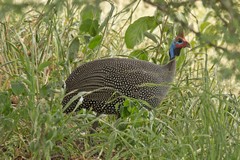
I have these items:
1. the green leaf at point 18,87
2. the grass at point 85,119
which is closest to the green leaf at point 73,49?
the grass at point 85,119

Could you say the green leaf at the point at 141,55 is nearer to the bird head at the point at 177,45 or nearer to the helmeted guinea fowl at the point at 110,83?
the bird head at the point at 177,45

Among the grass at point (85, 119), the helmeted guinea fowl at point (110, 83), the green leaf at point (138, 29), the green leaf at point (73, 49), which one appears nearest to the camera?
the grass at point (85, 119)

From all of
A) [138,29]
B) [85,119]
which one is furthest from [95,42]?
[85,119]

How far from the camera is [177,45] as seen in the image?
5020 millimetres

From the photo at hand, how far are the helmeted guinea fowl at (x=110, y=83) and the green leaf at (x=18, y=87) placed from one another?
0.46 metres

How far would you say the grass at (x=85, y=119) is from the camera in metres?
3.61

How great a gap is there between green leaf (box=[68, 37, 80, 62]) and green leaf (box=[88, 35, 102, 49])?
0.12 meters

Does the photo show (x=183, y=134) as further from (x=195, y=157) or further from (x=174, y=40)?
(x=174, y=40)

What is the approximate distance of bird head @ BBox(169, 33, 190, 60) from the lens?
5.04 m

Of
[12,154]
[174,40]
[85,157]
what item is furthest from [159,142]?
[174,40]

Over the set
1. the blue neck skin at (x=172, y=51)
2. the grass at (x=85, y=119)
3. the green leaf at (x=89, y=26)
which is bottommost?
the grass at (x=85, y=119)

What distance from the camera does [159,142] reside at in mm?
3709

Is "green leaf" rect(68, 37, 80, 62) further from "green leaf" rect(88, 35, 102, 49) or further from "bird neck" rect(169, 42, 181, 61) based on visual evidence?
"bird neck" rect(169, 42, 181, 61)

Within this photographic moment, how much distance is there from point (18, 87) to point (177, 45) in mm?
1356
